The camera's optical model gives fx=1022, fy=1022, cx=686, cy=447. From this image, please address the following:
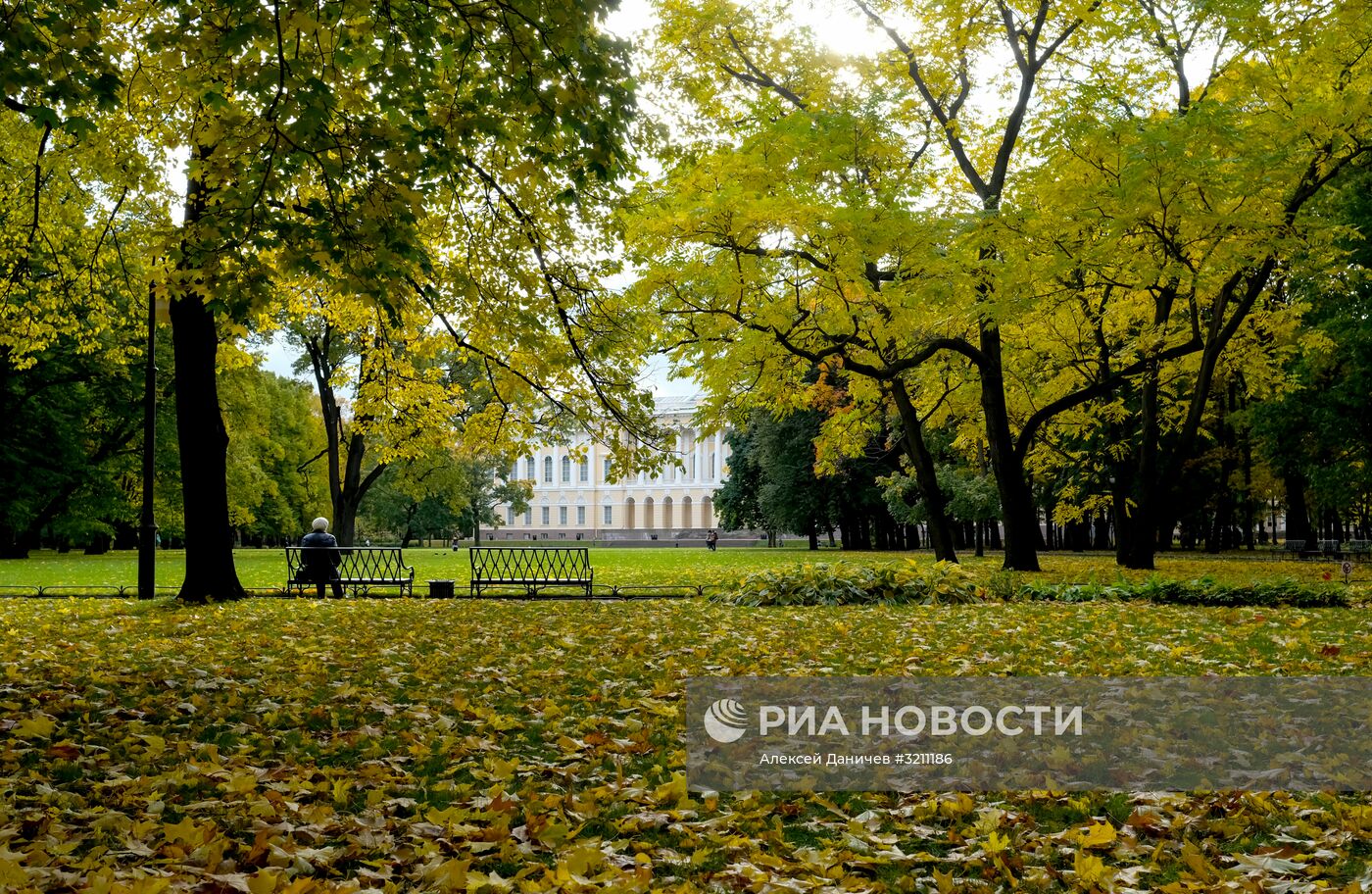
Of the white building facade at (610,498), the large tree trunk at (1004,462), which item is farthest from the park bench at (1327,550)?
the white building facade at (610,498)

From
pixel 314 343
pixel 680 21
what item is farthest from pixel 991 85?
pixel 314 343

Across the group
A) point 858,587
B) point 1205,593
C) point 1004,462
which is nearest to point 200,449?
point 858,587

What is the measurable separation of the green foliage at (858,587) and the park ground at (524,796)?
181 inches

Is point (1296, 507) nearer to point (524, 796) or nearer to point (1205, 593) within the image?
point (1205, 593)

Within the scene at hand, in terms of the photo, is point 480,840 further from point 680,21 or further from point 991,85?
point 991,85

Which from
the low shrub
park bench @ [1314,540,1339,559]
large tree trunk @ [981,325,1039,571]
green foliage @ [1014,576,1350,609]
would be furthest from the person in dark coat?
park bench @ [1314,540,1339,559]

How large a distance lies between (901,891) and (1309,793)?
2149 millimetres

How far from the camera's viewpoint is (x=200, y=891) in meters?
3.18

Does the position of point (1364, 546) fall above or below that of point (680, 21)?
below

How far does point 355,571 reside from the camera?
17.8m

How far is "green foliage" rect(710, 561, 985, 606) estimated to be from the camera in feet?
45.1

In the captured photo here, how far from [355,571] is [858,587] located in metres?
9.03

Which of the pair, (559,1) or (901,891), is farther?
(559,1)

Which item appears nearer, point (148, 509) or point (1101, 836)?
point (1101, 836)
